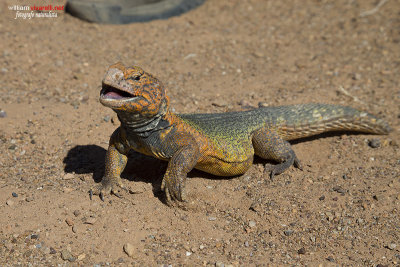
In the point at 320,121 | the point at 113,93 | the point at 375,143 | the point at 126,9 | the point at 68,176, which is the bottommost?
the point at 68,176

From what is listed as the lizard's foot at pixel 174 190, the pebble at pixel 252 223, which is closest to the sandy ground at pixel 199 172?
the pebble at pixel 252 223

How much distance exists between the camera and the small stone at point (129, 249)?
5.18 m

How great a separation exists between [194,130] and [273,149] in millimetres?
1385

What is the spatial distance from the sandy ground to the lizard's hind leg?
0.19m

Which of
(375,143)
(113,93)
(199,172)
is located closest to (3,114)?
(113,93)

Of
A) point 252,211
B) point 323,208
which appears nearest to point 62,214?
point 252,211

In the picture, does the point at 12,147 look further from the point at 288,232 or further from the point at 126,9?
the point at 126,9

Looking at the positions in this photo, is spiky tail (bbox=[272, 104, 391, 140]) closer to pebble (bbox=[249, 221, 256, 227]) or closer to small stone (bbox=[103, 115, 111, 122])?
pebble (bbox=[249, 221, 256, 227])

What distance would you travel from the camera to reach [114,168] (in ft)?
20.0

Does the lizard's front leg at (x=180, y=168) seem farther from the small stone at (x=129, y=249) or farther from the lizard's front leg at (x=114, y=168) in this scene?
the small stone at (x=129, y=249)

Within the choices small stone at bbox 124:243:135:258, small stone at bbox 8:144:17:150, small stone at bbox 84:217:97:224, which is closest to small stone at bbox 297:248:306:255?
small stone at bbox 124:243:135:258

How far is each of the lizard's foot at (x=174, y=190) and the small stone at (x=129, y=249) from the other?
0.84m

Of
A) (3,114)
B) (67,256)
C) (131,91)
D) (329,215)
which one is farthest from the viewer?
(3,114)

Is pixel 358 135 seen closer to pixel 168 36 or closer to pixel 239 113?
pixel 239 113
